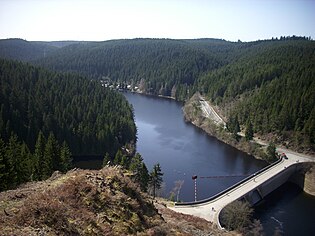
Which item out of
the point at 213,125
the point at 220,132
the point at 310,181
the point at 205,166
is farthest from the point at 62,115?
the point at 310,181

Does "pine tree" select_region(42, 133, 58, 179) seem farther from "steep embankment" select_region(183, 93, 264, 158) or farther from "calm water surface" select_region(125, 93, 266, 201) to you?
"steep embankment" select_region(183, 93, 264, 158)

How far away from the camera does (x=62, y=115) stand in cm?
7781

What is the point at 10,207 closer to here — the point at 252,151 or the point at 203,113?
the point at 252,151

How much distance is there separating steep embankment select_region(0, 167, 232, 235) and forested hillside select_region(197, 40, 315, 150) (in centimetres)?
6200

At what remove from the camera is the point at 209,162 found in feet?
236

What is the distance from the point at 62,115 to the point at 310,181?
55.8m

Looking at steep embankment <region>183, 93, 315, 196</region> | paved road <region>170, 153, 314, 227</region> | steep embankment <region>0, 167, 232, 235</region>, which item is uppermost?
steep embankment <region>0, 167, 232, 235</region>

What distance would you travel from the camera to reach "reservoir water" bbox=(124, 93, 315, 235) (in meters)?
50.4

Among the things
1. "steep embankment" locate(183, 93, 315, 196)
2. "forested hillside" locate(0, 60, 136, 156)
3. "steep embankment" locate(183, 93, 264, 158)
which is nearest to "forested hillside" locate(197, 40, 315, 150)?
"steep embankment" locate(183, 93, 315, 196)

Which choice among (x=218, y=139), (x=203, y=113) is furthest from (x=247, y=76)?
(x=218, y=139)

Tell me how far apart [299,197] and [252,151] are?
63.2 ft

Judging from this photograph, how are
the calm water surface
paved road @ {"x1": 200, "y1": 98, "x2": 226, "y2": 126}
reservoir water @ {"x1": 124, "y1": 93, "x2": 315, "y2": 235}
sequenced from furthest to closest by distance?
1. paved road @ {"x1": 200, "y1": 98, "x2": 226, "y2": 126}
2. the calm water surface
3. reservoir water @ {"x1": 124, "y1": 93, "x2": 315, "y2": 235}

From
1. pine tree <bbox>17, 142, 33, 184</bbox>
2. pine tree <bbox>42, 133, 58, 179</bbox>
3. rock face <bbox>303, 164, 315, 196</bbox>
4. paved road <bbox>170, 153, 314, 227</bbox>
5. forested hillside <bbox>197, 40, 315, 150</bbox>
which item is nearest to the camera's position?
pine tree <bbox>17, 142, 33, 184</bbox>

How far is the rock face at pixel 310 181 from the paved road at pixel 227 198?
3.32m
